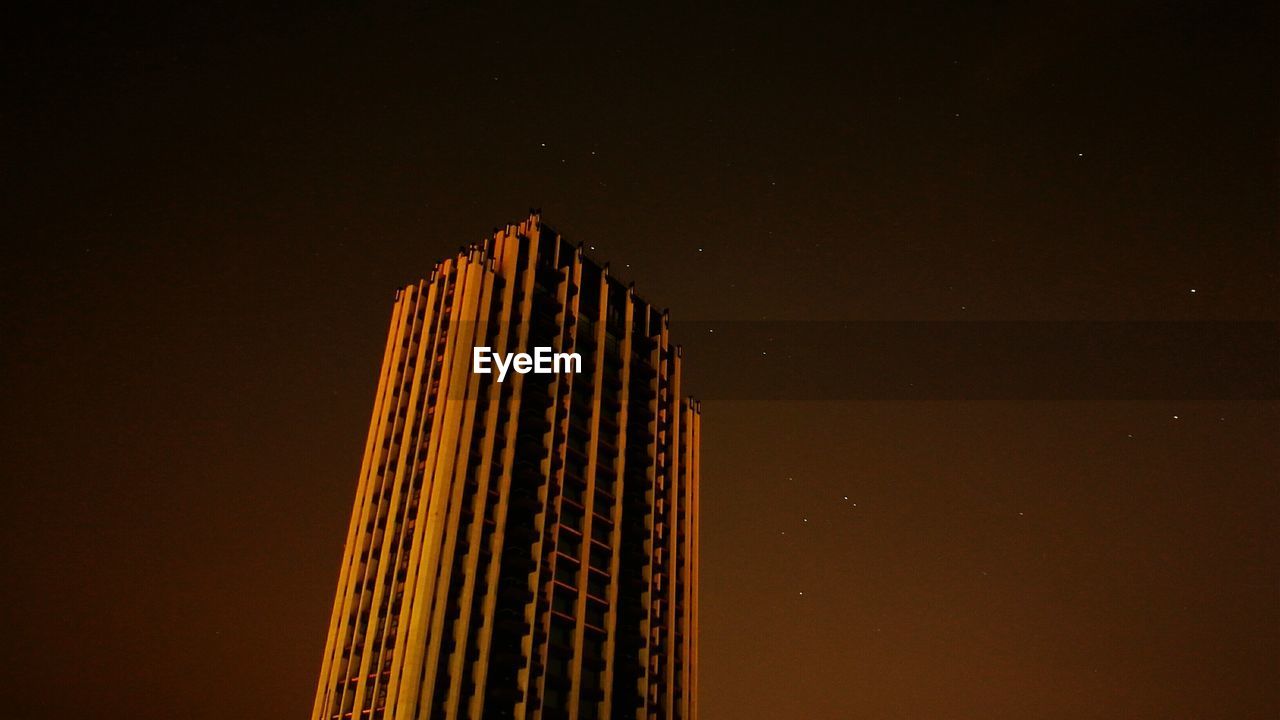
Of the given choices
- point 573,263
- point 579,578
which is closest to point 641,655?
point 579,578

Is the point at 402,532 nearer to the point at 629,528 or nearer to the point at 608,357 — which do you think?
the point at 629,528

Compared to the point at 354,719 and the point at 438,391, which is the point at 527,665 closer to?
the point at 354,719

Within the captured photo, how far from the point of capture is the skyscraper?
181ft

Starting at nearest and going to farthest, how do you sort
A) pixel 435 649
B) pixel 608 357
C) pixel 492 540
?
pixel 435 649 < pixel 492 540 < pixel 608 357

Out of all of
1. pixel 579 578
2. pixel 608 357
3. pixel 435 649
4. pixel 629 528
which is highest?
pixel 608 357

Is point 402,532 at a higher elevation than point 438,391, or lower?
lower

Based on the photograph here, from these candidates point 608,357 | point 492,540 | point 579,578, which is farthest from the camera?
point 608,357

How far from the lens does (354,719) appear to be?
53.4 meters

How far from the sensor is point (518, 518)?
202 ft

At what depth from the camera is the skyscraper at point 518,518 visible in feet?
181

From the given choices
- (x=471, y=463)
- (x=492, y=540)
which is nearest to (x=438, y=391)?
(x=471, y=463)

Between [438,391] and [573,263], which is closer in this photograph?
[438,391]

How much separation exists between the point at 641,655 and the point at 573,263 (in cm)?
2797

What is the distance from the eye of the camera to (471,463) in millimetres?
59594
